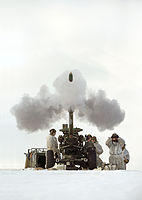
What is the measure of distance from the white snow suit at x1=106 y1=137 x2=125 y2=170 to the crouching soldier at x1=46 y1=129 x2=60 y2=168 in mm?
1858

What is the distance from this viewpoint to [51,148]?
10.0 m

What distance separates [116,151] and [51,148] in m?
2.44

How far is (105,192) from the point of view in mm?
1503

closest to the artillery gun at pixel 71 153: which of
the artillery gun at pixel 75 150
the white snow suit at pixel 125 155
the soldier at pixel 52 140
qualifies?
the artillery gun at pixel 75 150

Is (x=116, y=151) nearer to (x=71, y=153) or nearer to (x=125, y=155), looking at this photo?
(x=125, y=155)

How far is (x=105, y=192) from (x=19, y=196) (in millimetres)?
433

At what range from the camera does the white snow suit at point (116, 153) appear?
838 cm

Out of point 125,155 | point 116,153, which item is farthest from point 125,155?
point 116,153

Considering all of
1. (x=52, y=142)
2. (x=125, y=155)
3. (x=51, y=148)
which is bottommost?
(x=125, y=155)

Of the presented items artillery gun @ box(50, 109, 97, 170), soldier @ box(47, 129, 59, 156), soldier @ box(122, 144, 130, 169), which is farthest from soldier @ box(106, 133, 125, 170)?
artillery gun @ box(50, 109, 97, 170)

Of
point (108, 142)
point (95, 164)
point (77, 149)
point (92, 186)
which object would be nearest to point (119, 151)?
point (108, 142)

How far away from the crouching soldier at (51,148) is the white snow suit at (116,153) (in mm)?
1858

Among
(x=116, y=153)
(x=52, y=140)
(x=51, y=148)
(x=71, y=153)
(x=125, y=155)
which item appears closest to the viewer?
(x=116, y=153)

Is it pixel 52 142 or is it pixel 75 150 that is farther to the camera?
pixel 75 150
